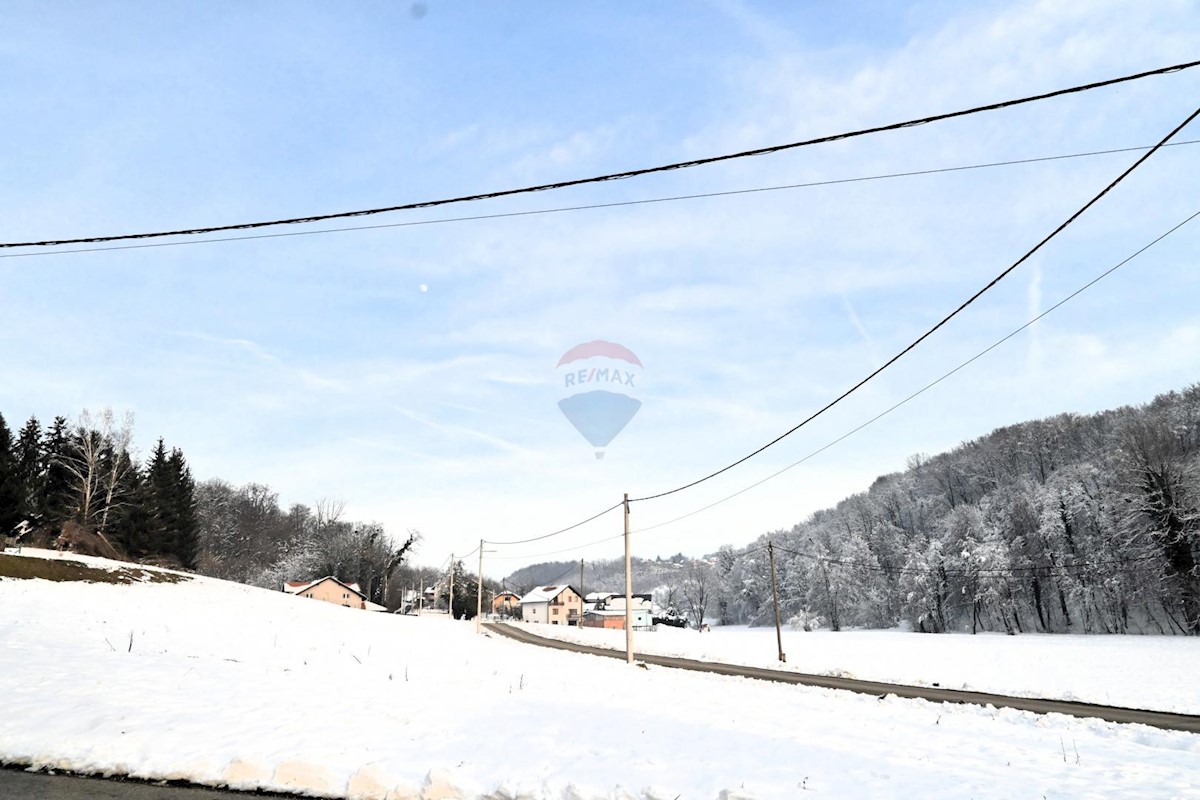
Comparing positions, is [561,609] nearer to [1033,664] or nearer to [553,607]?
[553,607]

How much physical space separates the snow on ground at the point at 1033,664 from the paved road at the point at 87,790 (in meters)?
26.4

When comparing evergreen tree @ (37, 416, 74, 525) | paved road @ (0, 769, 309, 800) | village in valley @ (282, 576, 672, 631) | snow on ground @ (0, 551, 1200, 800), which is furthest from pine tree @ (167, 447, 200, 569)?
paved road @ (0, 769, 309, 800)

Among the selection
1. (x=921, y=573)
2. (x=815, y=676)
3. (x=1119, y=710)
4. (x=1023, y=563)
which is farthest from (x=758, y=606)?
(x=1119, y=710)

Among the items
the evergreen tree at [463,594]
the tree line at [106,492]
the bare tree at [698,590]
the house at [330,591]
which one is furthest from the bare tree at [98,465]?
the bare tree at [698,590]

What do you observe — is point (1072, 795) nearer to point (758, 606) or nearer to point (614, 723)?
point (614, 723)

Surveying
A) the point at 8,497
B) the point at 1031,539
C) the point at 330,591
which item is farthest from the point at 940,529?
the point at 8,497

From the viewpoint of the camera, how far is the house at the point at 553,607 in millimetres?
124688

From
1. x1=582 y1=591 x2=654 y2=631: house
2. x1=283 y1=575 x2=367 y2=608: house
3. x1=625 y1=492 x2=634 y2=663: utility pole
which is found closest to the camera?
x1=625 y1=492 x2=634 y2=663: utility pole

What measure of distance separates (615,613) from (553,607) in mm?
15829

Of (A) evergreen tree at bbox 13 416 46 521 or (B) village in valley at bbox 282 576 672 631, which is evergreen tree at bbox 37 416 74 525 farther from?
(B) village in valley at bbox 282 576 672 631

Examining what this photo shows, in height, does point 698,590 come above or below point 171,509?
below

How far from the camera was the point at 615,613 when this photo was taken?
13412cm

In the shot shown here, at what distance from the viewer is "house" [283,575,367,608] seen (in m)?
85.8

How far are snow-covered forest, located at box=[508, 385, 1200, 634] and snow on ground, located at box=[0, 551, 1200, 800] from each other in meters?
56.0
